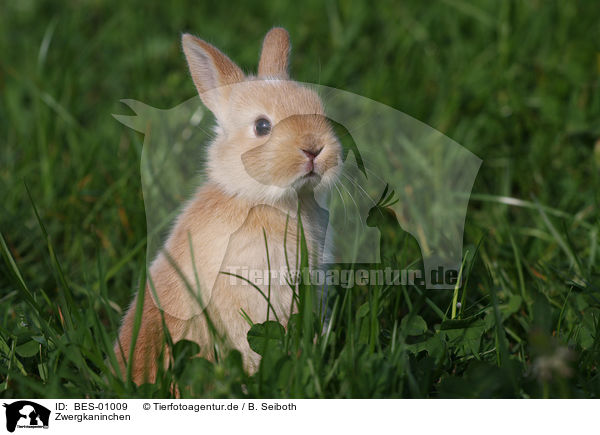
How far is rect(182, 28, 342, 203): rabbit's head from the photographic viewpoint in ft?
9.76

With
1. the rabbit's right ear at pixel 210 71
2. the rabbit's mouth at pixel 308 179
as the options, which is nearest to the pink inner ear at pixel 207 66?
the rabbit's right ear at pixel 210 71

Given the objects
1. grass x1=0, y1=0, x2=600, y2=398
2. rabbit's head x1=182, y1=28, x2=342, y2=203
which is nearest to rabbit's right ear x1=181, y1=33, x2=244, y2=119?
rabbit's head x1=182, y1=28, x2=342, y2=203

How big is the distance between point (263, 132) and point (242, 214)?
0.38 meters

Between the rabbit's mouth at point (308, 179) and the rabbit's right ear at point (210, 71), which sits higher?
the rabbit's right ear at point (210, 71)

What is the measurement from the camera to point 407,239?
3.63m

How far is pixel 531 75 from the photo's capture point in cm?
568

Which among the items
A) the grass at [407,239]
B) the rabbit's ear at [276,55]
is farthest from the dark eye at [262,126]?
Result: the grass at [407,239]

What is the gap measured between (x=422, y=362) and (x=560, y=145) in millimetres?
2813
